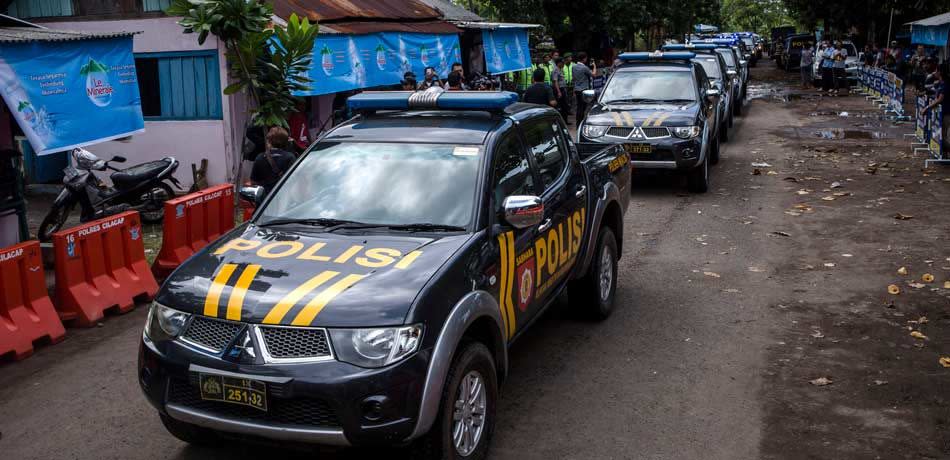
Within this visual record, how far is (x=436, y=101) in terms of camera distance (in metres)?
6.17

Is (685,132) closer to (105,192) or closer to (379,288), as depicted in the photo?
(105,192)

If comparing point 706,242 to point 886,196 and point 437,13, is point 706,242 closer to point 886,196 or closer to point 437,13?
point 886,196

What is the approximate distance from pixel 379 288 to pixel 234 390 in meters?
0.85

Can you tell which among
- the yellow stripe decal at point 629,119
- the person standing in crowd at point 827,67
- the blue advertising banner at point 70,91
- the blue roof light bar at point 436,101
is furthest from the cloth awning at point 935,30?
the blue roof light bar at point 436,101

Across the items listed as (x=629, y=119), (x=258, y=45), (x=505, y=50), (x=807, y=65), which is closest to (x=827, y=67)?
(x=807, y=65)

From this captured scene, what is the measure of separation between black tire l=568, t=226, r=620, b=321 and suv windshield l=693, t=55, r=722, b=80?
1250 cm

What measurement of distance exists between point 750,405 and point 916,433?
981 mm

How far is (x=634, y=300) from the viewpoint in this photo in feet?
27.4

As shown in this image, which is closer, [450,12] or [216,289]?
[216,289]

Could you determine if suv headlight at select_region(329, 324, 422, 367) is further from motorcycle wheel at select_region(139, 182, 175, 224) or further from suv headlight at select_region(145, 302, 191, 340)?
motorcycle wheel at select_region(139, 182, 175, 224)

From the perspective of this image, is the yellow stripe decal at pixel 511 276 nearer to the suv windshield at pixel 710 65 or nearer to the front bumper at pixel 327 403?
the front bumper at pixel 327 403

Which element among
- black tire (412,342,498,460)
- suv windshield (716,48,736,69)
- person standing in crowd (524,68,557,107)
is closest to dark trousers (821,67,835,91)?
suv windshield (716,48,736,69)

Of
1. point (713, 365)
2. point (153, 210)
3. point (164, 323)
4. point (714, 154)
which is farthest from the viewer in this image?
point (714, 154)

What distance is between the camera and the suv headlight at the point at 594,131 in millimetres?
13438
